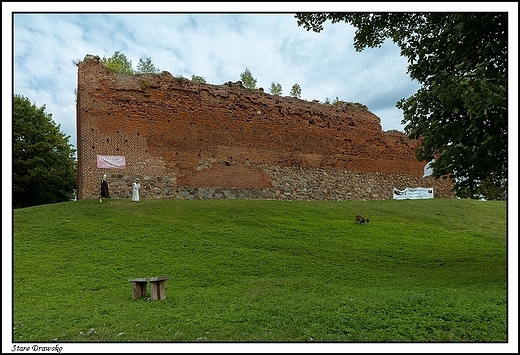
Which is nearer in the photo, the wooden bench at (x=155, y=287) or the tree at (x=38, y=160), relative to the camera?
the wooden bench at (x=155, y=287)

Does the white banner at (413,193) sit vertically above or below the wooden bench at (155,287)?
above

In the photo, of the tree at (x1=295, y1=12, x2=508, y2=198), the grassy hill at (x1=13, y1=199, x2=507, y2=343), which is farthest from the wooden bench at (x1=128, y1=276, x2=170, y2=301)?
the tree at (x1=295, y1=12, x2=508, y2=198)

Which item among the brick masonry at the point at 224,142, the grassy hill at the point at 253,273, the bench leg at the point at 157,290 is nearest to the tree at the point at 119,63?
the brick masonry at the point at 224,142

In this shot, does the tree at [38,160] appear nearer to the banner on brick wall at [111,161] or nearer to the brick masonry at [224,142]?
the brick masonry at [224,142]

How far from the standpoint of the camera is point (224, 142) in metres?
22.2

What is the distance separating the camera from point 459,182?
7.98m

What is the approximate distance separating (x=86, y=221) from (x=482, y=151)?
11.1m

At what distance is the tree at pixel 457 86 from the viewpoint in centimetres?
617

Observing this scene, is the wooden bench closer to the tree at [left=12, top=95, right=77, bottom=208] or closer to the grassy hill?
the grassy hill

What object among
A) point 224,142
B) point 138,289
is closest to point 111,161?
point 224,142

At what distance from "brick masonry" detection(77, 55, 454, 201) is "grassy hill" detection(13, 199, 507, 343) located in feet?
14.2

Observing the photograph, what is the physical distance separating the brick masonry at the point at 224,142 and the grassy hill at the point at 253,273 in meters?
4.33

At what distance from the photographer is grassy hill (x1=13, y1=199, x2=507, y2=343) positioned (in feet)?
16.0

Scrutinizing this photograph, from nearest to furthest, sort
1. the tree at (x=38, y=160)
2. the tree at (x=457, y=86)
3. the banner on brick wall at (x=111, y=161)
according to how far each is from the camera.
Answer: the tree at (x=457, y=86) < the banner on brick wall at (x=111, y=161) < the tree at (x=38, y=160)
